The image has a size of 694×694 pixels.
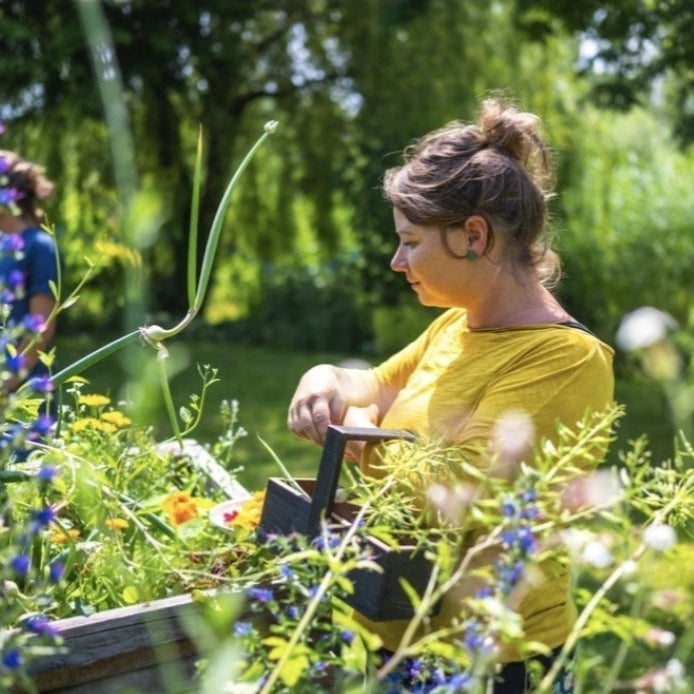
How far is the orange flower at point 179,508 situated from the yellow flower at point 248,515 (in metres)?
0.08

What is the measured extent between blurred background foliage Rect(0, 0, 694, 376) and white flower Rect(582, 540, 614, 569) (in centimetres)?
839

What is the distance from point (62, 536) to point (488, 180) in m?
0.87

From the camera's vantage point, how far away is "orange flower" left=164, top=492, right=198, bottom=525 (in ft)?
6.62

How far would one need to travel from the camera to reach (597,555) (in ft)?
3.61

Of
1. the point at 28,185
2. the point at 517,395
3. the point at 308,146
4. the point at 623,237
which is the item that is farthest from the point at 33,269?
the point at 308,146

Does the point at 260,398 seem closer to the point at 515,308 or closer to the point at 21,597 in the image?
the point at 515,308

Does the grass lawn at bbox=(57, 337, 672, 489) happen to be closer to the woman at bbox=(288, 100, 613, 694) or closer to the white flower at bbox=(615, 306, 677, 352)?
the woman at bbox=(288, 100, 613, 694)

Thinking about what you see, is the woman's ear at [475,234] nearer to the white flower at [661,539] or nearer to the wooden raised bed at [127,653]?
the wooden raised bed at [127,653]

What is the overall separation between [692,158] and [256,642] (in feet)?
33.1

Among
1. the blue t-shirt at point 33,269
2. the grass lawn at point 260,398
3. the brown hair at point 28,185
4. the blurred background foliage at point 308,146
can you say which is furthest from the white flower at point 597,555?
the blurred background foliage at point 308,146

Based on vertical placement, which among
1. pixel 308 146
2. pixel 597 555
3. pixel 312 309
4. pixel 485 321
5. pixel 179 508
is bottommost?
pixel 312 309

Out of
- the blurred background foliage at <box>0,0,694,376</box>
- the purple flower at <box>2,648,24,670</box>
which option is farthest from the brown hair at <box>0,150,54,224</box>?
the blurred background foliage at <box>0,0,694,376</box>

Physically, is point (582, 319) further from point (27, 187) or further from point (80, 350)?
point (27, 187)

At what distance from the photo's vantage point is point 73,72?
408 inches
